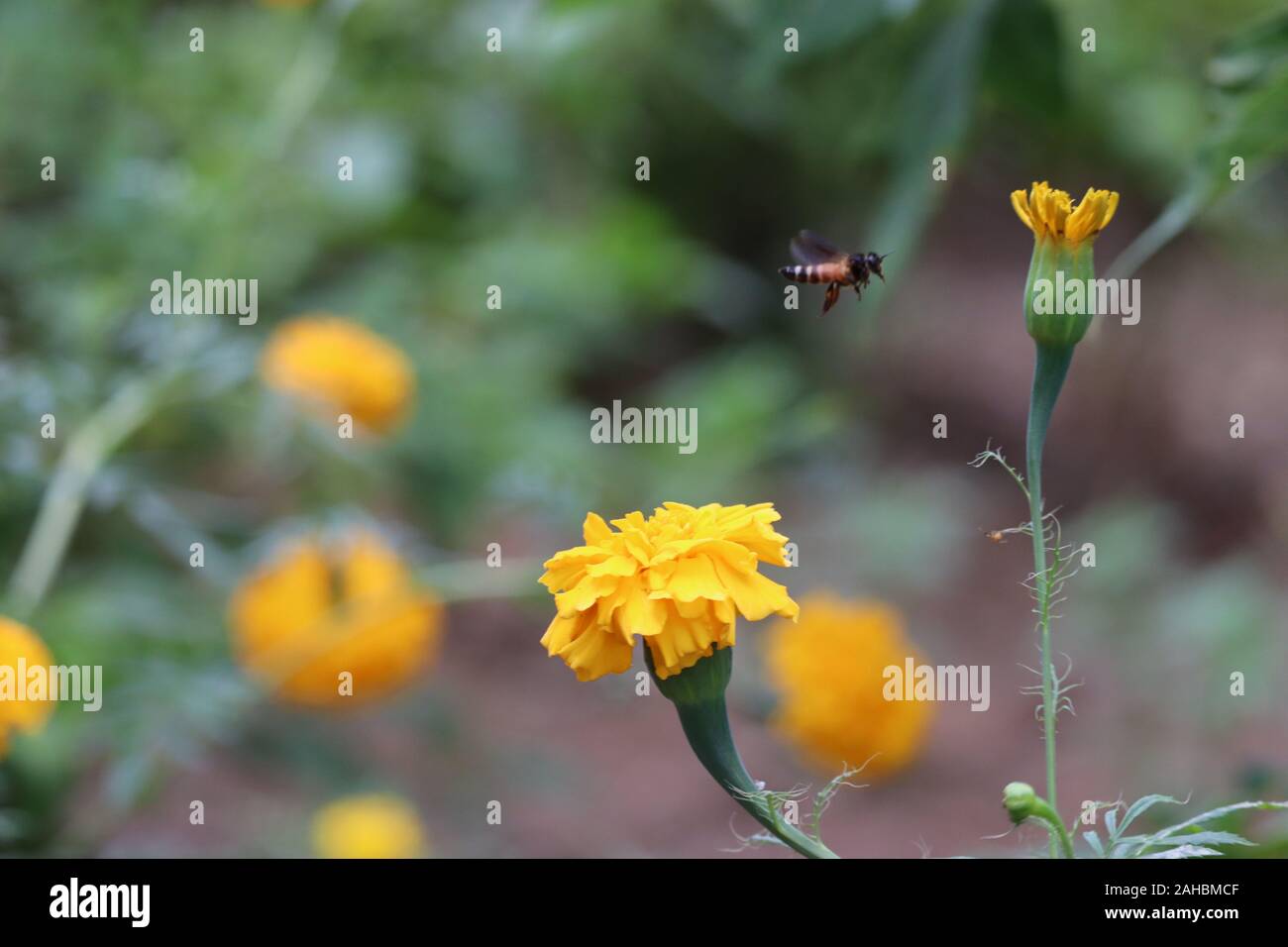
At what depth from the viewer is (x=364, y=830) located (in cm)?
116

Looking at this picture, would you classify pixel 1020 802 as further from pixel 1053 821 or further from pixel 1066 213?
pixel 1066 213

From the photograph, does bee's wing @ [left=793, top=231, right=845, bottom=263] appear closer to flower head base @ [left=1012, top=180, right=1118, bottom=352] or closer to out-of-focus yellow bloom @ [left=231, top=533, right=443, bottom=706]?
flower head base @ [left=1012, top=180, right=1118, bottom=352]

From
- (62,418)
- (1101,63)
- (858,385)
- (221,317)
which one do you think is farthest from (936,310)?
(62,418)

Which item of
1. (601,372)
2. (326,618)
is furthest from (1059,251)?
(601,372)

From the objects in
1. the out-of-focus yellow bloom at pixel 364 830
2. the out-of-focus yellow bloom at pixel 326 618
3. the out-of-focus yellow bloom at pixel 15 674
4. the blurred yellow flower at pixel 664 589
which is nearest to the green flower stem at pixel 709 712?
the blurred yellow flower at pixel 664 589

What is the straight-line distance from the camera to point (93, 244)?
1236 mm

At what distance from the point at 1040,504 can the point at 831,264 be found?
0.17 m

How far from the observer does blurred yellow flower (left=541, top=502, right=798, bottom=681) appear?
37 cm

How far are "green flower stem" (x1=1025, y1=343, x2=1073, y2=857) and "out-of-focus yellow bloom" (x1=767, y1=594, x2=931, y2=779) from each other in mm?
773

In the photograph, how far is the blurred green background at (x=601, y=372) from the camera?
38.6 inches

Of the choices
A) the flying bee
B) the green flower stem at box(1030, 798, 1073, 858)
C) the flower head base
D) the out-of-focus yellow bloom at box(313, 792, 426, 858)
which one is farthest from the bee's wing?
the out-of-focus yellow bloom at box(313, 792, 426, 858)

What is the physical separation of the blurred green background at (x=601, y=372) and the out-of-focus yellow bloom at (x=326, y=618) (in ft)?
0.13

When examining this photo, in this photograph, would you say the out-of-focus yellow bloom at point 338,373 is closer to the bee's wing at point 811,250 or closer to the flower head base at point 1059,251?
the bee's wing at point 811,250

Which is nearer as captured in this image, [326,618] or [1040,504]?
[1040,504]
